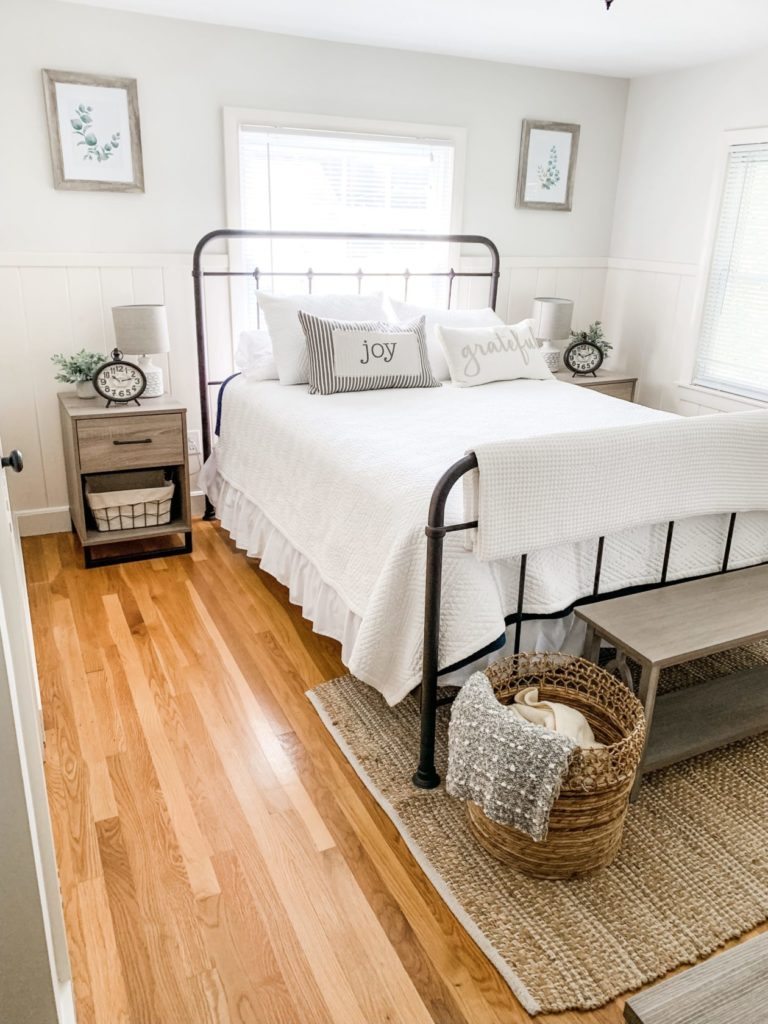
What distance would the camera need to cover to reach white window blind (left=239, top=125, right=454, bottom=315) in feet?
12.0

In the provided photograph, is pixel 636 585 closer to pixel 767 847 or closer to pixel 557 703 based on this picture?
pixel 557 703

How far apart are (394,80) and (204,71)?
3.08 feet

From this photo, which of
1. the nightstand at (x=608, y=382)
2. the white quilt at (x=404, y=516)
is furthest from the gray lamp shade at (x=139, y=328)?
the nightstand at (x=608, y=382)

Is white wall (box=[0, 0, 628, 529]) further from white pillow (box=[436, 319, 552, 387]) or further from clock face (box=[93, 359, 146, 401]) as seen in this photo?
white pillow (box=[436, 319, 552, 387])

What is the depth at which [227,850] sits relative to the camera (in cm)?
181

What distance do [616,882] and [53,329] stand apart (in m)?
Answer: 3.08

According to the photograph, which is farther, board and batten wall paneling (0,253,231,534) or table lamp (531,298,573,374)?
table lamp (531,298,573,374)

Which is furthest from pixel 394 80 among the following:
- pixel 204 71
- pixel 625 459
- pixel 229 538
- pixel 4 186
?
pixel 625 459

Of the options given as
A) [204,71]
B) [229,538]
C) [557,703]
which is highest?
[204,71]

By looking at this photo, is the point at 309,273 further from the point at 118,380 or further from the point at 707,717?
Result: the point at 707,717

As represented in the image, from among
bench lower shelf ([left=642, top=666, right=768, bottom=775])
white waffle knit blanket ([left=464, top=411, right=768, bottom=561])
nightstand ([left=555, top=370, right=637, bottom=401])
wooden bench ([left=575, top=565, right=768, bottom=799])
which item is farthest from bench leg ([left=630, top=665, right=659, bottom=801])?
nightstand ([left=555, top=370, right=637, bottom=401])

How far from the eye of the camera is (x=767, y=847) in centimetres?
184

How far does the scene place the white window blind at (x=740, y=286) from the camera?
3799 millimetres

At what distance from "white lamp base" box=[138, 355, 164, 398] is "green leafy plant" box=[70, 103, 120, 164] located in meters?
0.85
